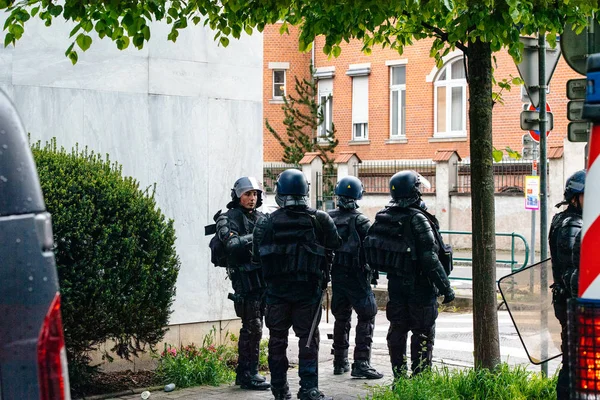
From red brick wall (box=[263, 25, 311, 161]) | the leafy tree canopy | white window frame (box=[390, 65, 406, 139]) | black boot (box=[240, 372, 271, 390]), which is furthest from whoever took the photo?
red brick wall (box=[263, 25, 311, 161])

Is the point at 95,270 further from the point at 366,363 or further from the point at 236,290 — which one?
the point at 366,363

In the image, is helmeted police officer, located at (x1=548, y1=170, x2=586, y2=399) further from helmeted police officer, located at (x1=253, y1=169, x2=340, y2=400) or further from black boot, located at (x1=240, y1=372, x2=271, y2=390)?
black boot, located at (x1=240, y1=372, x2=271, y2=390)

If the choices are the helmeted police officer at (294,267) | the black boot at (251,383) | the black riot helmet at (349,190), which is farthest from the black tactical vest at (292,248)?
the black riot helmet at (349,190)

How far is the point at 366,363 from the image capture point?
9.45 meters

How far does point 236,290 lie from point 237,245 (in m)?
0.60

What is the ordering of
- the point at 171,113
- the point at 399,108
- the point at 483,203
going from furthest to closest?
the point at 399,108, the point at 171,113, the point at 483,203

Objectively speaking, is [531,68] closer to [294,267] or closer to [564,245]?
[564,245]

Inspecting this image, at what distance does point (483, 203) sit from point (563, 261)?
97 cm

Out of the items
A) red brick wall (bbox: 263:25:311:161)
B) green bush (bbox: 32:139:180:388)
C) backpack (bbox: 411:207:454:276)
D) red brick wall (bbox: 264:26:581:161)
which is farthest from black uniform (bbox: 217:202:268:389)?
red brick wall (bbox: 263:25:311:161)

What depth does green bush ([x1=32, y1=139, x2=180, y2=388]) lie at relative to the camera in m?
7.64

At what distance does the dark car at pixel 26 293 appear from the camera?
2.68 metres

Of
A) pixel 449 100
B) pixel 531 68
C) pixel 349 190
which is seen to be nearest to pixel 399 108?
pixel 449 100

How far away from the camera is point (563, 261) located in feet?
22.6

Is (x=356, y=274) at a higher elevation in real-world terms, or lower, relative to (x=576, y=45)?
lower
